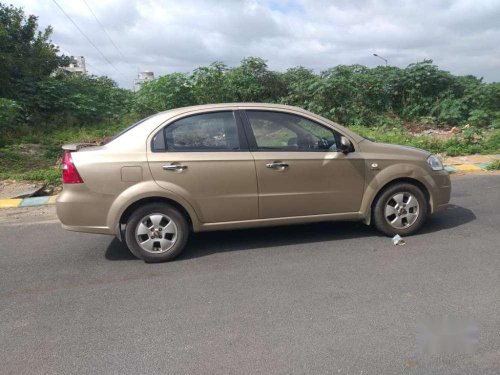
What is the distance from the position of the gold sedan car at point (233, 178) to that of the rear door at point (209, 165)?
11mm

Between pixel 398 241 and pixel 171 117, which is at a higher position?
pixel 171 117

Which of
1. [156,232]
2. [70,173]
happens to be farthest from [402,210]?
[70,173]

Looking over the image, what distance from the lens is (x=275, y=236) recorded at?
5.47 m

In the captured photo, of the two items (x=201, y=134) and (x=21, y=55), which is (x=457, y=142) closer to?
(x=201, y=134)

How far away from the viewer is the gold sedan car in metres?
4.57

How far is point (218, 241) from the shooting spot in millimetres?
5391

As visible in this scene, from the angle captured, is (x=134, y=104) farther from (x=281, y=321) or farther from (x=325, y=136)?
(x=281, y=321)

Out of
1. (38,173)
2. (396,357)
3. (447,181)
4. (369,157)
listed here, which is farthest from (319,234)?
Answer: (38,173)

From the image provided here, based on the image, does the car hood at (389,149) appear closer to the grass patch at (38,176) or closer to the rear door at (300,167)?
the rear door at (300,167)

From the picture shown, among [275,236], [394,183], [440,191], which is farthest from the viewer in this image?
[275,236]

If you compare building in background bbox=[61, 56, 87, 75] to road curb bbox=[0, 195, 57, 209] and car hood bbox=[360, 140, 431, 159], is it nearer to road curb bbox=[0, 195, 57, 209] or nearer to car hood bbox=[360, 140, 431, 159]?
road curb bbox=[0, 195, 57, 209]

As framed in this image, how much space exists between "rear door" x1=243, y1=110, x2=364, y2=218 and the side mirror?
0.15ft

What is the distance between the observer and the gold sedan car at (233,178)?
15.0 feet

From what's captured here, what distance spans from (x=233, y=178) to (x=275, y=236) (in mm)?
1104
